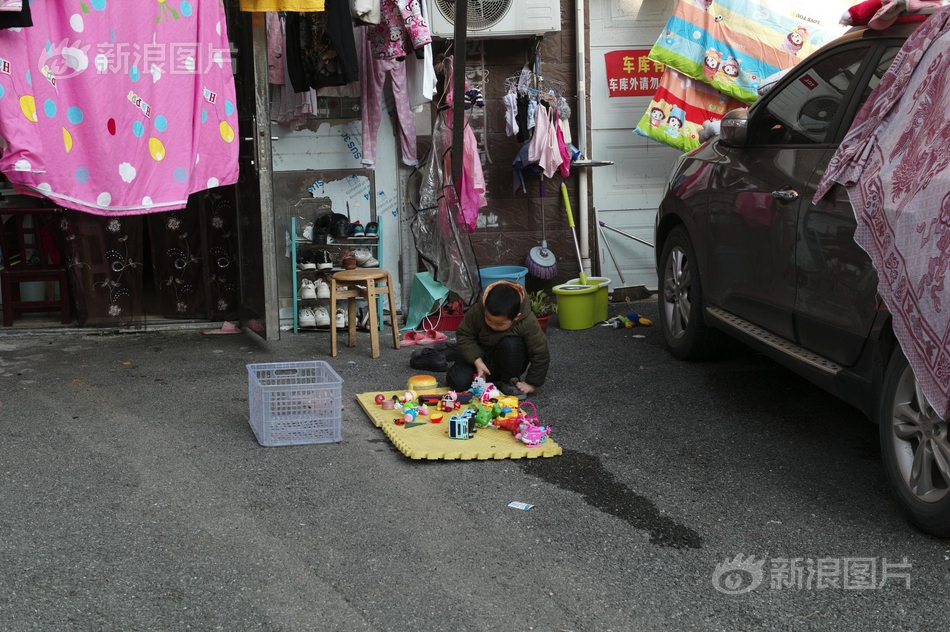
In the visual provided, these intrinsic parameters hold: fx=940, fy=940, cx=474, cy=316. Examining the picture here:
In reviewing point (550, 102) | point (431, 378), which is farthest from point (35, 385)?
point (550, 102)

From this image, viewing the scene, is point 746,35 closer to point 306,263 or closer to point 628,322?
point 628,322

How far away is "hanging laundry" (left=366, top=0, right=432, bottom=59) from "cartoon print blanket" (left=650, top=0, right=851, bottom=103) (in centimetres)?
217

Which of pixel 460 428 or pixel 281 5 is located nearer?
pixel 460 428

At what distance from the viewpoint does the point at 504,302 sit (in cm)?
520

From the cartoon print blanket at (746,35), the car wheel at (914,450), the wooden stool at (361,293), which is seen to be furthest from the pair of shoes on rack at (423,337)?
the car wheel at (914,450)

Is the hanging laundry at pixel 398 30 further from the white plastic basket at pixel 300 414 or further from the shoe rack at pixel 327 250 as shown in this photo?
the white plastic basket at pixel 300 414

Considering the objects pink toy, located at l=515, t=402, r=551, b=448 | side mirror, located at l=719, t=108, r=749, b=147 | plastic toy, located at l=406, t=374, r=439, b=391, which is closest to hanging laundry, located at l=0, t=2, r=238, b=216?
plastic toy, located at l=406, t=374, r=439, b=391

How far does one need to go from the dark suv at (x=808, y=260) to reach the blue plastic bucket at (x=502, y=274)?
6.45ft

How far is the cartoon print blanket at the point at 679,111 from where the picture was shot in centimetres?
786

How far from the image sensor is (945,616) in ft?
9.18

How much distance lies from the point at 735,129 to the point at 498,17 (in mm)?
3248

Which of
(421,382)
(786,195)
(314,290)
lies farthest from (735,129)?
(314,290)

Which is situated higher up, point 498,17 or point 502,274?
point 498,17

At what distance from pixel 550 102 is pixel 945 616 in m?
5.69
